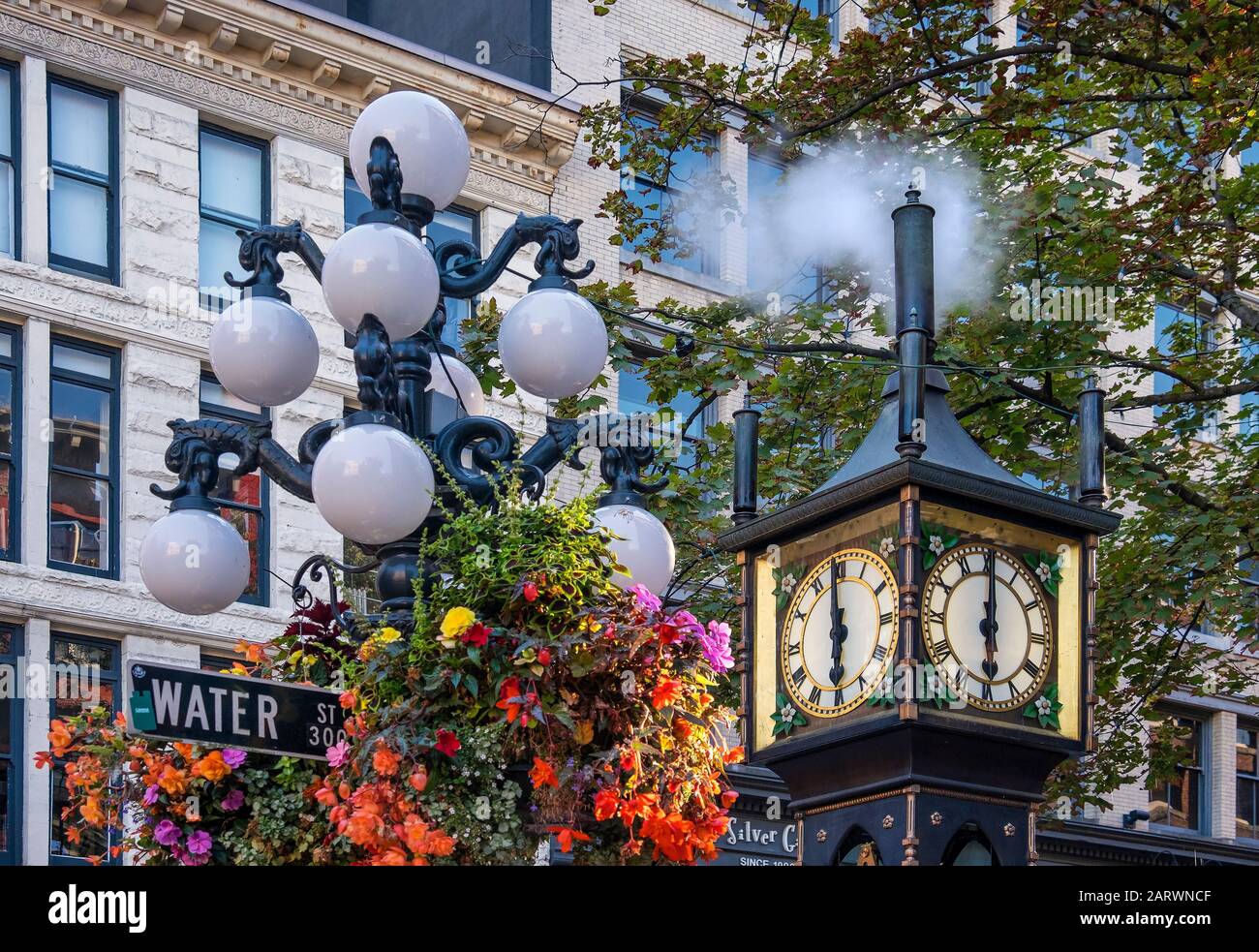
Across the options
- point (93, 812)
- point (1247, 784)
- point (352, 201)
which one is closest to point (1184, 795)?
point (1247, 784)

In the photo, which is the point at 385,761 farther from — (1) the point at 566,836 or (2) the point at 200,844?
(2) the point at 200,844

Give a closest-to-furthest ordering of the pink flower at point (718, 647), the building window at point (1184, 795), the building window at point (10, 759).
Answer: the pink flower at point (718, 647), the building window at point (10, 759), the building window at point (1184, 795)

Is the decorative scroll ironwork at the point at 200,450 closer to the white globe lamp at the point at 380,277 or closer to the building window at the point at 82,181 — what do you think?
the white globe lamp at the point at 380,277

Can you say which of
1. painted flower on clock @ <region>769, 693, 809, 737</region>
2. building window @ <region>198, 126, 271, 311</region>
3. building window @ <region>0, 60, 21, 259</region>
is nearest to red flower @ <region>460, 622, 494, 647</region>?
painted flower on clock @ <region>769, 693, 809, 737</region>

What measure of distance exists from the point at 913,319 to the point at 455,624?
157cm

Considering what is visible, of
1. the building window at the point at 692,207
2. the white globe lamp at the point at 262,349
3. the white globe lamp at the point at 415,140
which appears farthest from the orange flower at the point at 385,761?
the building window at the point at 692,207

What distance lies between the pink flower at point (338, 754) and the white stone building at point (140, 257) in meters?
12.5

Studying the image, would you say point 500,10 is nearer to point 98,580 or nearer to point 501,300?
point 501,300

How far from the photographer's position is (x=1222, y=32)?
44.0ft

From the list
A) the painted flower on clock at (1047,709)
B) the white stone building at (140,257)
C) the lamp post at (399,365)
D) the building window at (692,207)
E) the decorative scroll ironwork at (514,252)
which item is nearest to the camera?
the painted flower on clock at (1047,709)

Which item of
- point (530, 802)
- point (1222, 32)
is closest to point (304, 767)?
point (530, 802)

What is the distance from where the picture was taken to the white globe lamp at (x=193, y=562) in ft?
24.1

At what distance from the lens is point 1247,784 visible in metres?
30.7
